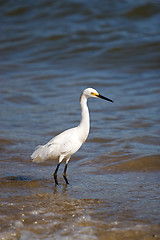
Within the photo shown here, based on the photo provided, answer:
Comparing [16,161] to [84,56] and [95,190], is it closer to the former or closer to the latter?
[95,190]

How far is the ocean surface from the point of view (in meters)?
4.17

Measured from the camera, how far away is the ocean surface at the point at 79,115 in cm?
417

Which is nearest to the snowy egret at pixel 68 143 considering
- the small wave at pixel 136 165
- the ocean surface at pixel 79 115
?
the ocean surface at pixel 79 115

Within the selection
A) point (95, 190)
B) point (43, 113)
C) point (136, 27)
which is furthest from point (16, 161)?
Result: point (136, 27)

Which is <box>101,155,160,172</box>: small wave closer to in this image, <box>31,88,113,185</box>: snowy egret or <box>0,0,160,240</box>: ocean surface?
<box>0,0,160,240</box>: ocean surface

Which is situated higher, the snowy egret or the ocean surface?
the snowy egret

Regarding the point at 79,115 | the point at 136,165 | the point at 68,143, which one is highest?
the point at 68,143

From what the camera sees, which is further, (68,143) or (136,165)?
(136,165)

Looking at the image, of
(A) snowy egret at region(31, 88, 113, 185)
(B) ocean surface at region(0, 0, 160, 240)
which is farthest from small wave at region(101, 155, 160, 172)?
(A) snowy egret at region(31, 88, 113, 185)

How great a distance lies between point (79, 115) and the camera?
8867 mm

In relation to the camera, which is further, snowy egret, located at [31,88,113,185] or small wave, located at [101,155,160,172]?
small wave, located at [101,155,160,172]

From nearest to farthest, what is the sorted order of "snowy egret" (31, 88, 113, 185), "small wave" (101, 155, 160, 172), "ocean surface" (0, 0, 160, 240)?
"ocean surface" (0, 0, 160, 240) → "snowy egret" (31, 88, 113, 185) → "small wave" (101, 155, 160, 172)

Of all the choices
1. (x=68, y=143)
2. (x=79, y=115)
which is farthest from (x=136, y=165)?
(x=79, y=115)

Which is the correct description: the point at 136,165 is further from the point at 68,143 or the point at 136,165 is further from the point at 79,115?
the point at 79,115
